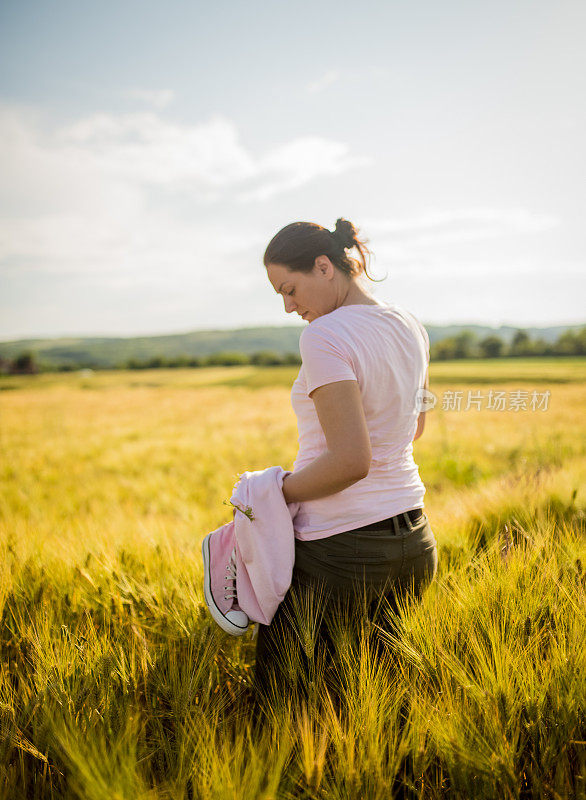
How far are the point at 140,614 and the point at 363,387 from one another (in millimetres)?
1397

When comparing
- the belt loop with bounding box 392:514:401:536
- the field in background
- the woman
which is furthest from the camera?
the belt loop with bounding box 392:514:401:536

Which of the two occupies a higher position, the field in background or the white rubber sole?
the white rubber sole

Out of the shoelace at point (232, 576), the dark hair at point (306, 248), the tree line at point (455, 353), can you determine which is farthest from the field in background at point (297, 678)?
the tree line at point (455, 353)

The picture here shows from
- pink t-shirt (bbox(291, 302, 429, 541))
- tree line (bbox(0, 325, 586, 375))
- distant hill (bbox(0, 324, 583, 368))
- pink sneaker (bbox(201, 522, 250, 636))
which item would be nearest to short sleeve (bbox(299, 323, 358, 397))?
pink t-shirt (bbox(291, 302, 429, 541))

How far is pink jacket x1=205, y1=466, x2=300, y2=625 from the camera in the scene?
5.23 ft

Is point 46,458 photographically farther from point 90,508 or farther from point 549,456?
point 549,456

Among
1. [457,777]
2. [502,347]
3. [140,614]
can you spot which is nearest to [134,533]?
→ [140,614]

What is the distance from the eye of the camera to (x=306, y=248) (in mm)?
1630

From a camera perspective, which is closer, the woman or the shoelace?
the woman

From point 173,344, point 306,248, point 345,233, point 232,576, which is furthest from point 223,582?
point 173,344

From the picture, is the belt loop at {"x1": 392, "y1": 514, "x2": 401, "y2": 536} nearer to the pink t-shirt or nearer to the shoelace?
the pink t-shirt

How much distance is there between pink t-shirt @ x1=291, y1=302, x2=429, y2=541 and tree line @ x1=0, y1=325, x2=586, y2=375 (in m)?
13.9

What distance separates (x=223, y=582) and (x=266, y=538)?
266 mm

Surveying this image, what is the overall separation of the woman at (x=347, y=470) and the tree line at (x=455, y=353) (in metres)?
13.9
